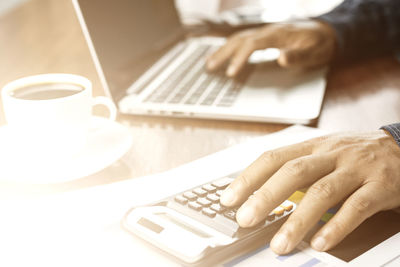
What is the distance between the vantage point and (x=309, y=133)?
2.13ft

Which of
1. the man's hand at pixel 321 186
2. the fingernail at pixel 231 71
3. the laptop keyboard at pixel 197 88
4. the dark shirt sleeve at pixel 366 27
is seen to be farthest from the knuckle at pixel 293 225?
the dark shirt sleeve at pixel 366 27

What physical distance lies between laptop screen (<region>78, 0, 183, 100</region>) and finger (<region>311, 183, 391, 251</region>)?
0.46 meters

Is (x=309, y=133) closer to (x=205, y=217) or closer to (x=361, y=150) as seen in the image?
(x=361, y=150)

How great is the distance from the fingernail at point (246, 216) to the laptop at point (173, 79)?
310 millimetres

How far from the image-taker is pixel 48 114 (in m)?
0.56

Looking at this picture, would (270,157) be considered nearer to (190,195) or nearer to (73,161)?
(190,195)

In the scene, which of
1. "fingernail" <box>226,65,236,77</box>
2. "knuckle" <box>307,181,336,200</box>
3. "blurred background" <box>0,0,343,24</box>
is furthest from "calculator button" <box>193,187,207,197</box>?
"blurred background" <box>0,0,343,24</box>

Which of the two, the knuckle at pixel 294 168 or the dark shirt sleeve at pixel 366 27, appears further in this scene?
the dark shirt sleeve at pixel 366 27

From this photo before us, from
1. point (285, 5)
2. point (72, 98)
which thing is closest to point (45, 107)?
point (72, 98)

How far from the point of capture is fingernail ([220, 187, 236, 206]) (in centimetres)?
44

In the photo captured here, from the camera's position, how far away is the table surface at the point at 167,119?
2.03 ft

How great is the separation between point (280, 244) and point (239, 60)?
21.7 inches

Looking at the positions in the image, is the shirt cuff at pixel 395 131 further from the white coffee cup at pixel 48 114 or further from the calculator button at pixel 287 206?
the white coffee cup at pixel 48 114

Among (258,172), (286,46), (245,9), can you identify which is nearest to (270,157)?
(258,172)
